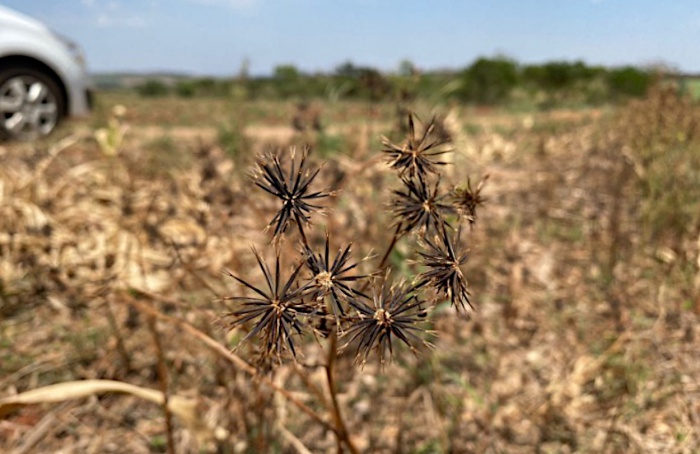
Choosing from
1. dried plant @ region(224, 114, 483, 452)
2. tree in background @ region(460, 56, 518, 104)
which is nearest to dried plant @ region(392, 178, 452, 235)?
dried plant @ region(224, 114, 483, 452)

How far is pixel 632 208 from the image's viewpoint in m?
4.08

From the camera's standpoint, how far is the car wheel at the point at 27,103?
6.43 metres

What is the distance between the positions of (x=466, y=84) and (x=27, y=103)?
53.7 feet

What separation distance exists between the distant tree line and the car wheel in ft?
6.67

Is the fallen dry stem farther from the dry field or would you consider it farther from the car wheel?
the car wheel

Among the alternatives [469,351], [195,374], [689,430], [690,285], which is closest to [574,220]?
[690,285]

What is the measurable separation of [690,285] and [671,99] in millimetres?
1779

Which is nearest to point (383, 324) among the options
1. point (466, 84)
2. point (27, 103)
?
point (27, 103)

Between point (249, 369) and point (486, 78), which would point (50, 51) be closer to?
point (249, 369)

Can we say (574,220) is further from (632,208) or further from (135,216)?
(135,216)

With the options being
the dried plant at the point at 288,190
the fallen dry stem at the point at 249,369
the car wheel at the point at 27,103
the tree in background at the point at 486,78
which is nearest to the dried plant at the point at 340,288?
the dried plant at the point at 288,190

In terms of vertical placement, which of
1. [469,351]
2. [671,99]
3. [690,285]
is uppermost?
[671,99]

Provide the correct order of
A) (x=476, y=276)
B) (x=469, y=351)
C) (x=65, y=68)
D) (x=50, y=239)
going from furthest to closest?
(x=65, y=68)
(x=476, y=276)
(x=50, y=239)
(x=469, y=351)

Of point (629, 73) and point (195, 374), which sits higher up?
point (629, 73)
